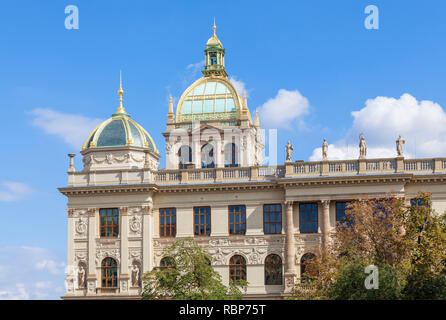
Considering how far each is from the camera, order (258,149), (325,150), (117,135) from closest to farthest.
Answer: (325,150) → (117,135) → (258,149)

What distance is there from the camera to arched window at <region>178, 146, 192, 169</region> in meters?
76.1

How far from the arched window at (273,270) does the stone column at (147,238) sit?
396 inches

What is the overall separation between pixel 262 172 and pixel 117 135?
14.4m

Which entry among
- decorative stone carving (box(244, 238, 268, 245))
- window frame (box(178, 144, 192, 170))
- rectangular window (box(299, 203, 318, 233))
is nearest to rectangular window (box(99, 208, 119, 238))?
window frame (box(178, 144, 192, 170))

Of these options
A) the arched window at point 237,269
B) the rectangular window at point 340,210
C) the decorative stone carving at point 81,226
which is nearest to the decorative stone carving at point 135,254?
the decorative stone carving at point 81,226

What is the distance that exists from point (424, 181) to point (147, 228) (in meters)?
23.9

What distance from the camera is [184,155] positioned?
251 feet

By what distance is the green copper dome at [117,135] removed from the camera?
71250mm

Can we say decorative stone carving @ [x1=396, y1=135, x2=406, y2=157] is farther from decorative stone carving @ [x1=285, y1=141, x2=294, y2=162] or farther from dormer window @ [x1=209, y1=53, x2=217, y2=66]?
dormer window @ [x1=209, y1=53, x2=217, y2=66]

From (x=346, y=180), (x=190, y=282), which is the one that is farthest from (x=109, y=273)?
(x=346, y=180)

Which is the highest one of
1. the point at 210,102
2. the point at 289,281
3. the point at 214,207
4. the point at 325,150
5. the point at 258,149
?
the point at 210,102

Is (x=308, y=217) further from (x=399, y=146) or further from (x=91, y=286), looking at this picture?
(x=91, y=286)

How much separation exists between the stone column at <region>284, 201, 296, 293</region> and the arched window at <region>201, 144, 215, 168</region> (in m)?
12.6
